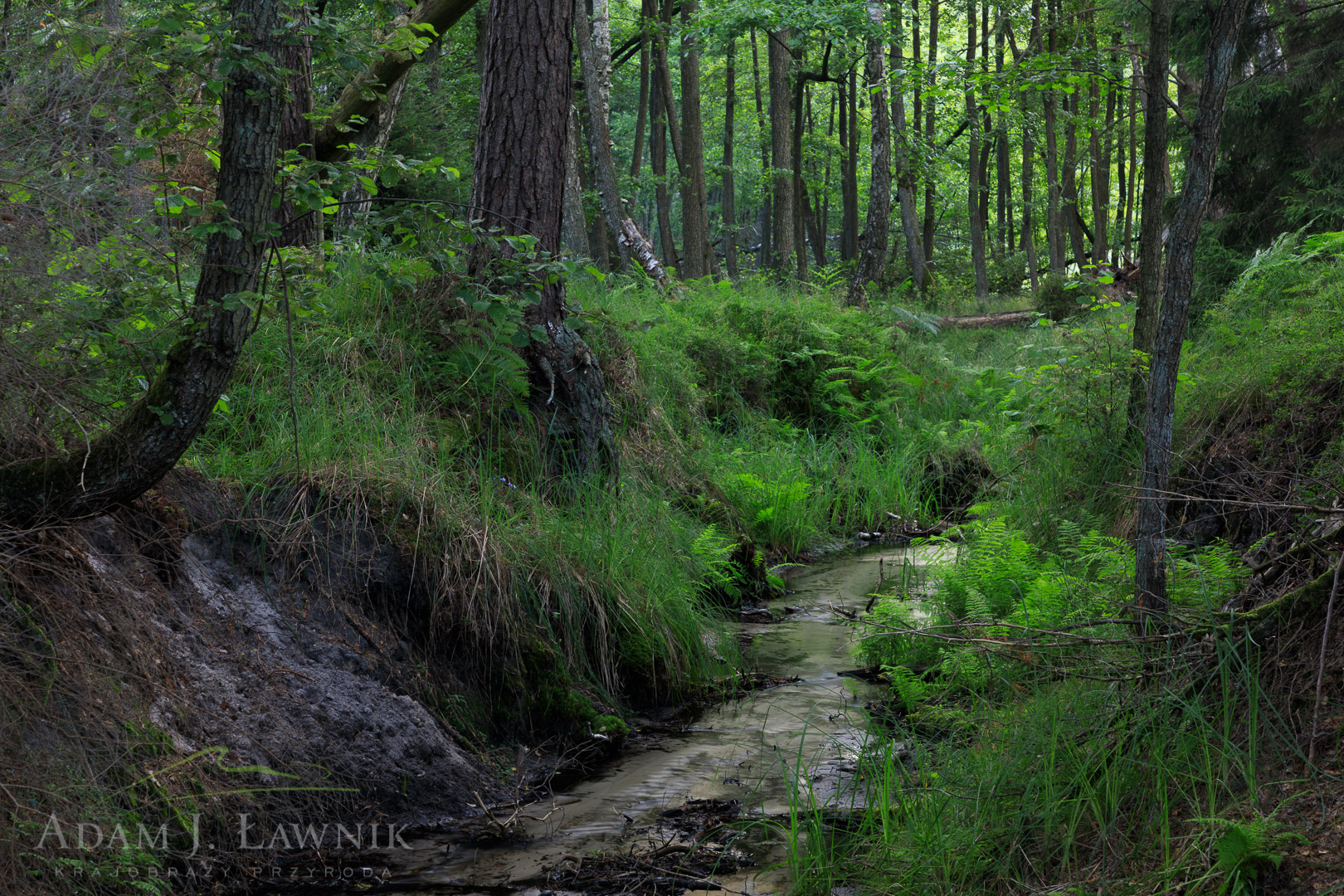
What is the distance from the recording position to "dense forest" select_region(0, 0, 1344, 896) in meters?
2.77

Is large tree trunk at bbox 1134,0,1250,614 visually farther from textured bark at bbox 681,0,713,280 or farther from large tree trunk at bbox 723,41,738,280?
large tree trunk at bbox 723,41,738,280

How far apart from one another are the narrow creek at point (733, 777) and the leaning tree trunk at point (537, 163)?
196 cm

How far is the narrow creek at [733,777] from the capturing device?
333 centimetres

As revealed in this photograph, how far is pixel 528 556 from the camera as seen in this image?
15.3ft

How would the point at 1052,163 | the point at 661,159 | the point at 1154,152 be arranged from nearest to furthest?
the point at 1154,152 → the point at 1052,163 → the point at 661,159

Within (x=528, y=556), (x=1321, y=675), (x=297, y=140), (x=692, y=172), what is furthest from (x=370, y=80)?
(x=692, y=172)

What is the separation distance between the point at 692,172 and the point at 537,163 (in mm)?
10222

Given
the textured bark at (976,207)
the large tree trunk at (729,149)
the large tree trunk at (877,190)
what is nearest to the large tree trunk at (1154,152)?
the large tree trunk at (877,190)

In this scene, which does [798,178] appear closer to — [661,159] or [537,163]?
[661,159]

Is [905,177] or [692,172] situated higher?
[905,177]

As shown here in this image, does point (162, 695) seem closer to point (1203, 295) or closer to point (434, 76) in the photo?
point (1203, 295)

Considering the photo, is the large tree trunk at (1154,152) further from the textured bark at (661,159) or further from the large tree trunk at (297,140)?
the textured bark at (661,159)

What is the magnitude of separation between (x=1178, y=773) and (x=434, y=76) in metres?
16.8

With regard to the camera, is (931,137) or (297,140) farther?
(931,137)
